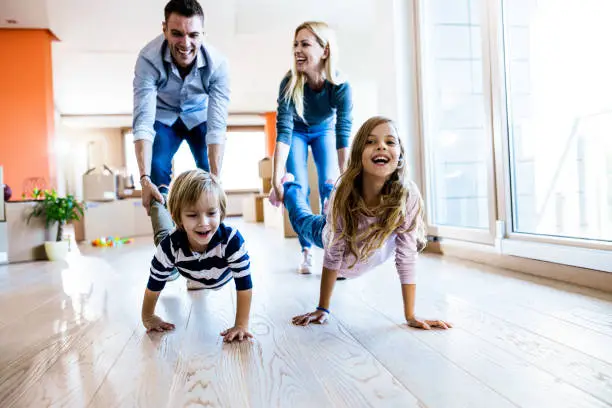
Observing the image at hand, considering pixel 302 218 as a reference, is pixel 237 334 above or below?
below

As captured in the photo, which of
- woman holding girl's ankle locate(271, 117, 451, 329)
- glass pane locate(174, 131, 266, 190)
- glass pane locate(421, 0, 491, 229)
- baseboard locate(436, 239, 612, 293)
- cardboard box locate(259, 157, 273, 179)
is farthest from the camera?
glass pane locate(174, 131, 266, 190)

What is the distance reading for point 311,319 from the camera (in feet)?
4.82

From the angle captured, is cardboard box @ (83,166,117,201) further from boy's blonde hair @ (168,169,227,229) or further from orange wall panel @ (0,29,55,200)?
boy's blonde hair @ (168,169,227,229)

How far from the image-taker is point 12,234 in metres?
3.85

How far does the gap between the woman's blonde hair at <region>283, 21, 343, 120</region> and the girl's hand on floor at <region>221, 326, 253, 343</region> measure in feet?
4.05

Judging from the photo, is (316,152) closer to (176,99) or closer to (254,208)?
(176,99)

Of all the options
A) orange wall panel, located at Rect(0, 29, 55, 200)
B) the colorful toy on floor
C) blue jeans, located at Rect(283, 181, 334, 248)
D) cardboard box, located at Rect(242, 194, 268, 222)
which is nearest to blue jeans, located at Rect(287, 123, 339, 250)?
blue jeans, located at Rect(283, 181, 334, 248)

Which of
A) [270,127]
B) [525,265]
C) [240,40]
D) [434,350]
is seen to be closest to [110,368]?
[434,350]

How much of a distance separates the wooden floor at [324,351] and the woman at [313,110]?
2.09 ft

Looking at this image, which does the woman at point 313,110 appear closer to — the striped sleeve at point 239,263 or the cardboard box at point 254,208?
the striped sleeve at point 239,263

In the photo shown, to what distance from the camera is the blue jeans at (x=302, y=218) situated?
1.79 m

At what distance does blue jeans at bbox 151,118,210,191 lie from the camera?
2.05m

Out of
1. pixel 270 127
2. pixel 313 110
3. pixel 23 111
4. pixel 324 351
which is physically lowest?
pixel 324 351

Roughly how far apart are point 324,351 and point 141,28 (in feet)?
17.2
